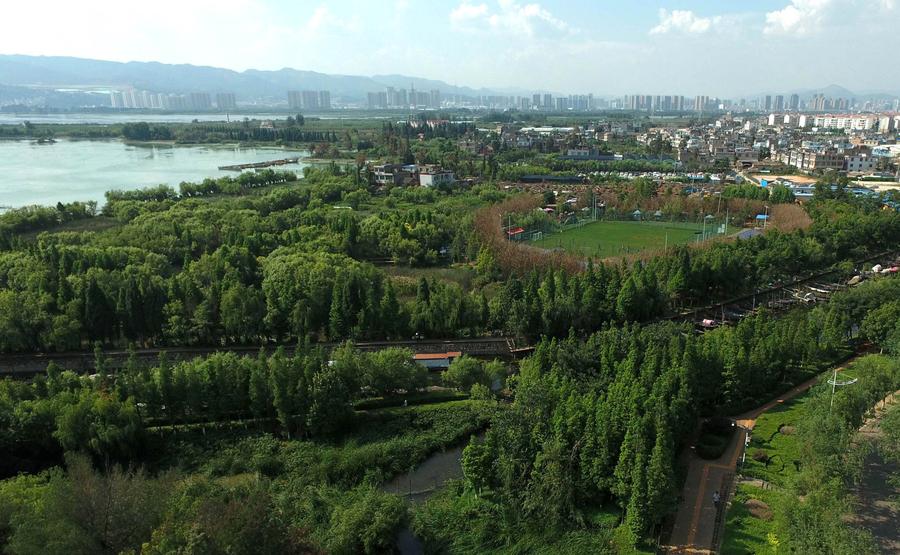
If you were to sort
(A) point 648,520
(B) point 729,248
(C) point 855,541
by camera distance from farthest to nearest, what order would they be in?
(B) point 729,248 < (A) point 648,520 < (C) point 855,541

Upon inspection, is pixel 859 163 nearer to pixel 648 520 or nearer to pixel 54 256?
pixel 648 520

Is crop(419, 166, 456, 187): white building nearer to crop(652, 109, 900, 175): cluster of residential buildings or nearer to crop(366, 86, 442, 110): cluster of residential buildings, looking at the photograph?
crop(652, 109, 900, 175): cluster of residential buildings

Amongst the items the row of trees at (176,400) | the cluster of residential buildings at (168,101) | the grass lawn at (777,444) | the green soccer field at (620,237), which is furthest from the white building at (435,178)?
the cluster of residential buildings at (168,101)

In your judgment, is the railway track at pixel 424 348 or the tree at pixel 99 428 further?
the railway track at pixel 424 348

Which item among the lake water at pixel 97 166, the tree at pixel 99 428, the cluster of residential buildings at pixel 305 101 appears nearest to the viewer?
the tree at pixel 99 428

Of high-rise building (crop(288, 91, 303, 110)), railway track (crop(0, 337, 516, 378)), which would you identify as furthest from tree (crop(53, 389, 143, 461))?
high-rise building (crop(288, 91, 303, 110))

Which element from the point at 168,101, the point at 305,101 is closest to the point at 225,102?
the point at 168,101

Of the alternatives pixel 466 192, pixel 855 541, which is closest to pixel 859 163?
pixel 466 192

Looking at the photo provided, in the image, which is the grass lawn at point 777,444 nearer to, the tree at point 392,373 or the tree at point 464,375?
the tree at point 464,375
